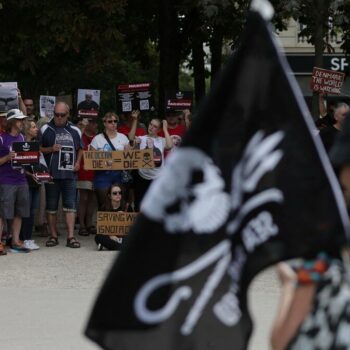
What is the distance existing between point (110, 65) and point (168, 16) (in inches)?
101

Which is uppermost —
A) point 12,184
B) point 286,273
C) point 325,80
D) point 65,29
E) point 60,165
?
point 65,29

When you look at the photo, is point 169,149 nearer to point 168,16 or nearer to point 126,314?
point 168,16

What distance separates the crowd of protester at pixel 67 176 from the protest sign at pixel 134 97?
20cm

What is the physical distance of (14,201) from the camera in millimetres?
12000

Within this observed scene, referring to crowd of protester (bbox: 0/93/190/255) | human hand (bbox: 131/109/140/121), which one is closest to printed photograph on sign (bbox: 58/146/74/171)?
crowd of protester (bbox: 0/93/190/255)

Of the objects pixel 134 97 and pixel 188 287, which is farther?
pixel 134 97

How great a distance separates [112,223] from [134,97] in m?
2.98

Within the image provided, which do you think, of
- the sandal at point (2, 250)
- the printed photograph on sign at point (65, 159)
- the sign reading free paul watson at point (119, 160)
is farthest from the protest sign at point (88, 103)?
the sandal at point (2, 250)

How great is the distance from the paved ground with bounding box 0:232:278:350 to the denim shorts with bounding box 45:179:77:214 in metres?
0.50

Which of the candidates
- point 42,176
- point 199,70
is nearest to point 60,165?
point 42,176

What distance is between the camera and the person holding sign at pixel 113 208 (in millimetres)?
12281

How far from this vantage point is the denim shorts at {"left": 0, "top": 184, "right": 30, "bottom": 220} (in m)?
11.9

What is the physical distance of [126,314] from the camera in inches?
122

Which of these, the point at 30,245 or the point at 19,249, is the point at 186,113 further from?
the point at 19,249
